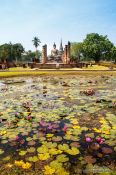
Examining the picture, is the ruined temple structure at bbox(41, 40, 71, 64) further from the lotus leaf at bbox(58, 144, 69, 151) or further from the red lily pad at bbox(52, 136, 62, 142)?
the lotus leaf at bbox(58, 144, 69, 151)

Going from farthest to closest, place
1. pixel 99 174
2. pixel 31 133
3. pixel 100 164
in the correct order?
pixel 31 133, pixel 100 164, pixel 99 174

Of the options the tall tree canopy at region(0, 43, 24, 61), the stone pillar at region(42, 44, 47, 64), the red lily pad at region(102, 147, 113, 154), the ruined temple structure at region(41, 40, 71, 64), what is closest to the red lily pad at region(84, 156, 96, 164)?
the red lily pad at region(102, 147, 113, 154)

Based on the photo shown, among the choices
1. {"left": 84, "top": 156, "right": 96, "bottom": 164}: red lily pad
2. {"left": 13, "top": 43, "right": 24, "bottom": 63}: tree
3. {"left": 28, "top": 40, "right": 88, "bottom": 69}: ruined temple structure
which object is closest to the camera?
{"left": 84, "top": 156, "right": 96, "bottom": 164}: red lily pad

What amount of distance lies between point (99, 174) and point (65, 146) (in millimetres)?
1194

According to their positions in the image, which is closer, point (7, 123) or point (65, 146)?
point (65, 146)

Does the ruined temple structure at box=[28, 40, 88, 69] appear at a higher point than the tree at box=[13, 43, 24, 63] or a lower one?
lower

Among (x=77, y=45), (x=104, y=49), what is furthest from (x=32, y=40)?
(x=104, y=49)

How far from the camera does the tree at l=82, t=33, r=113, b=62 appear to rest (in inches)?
2680

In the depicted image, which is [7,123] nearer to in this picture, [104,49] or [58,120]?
[58,120]

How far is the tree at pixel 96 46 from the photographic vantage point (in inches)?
2680

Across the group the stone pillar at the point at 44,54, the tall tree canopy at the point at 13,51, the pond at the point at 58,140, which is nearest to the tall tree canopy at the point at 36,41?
the tall tree canopy at the point at 13,51

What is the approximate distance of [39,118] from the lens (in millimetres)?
6578

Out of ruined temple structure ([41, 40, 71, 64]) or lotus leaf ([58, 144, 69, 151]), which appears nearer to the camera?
lotus leaf ([58, 144, 69, 151])

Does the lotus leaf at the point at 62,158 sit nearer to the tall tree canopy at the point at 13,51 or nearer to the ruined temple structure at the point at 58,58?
the ruined temple structure at the point at 58,58
